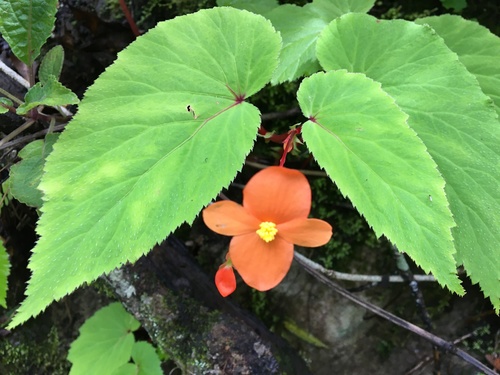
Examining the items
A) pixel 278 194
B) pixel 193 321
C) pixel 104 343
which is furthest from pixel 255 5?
pixel 104 343

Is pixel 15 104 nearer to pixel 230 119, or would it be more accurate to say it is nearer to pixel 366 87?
pixel 230 119

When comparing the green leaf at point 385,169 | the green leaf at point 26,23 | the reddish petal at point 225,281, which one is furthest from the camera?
the green leaf at point 26,23

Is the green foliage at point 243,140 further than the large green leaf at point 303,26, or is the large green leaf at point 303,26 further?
the large green leaf at point 303,26

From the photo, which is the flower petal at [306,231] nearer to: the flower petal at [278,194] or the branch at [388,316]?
the flower petal at [278,194]

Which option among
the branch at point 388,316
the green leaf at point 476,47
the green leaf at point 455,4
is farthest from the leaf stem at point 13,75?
the green leaf at point 455,4

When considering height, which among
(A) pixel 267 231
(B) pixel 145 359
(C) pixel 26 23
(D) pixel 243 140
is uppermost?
(C) pixel 26 23

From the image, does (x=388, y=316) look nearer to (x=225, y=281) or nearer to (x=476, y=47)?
(x=225, y=281)
